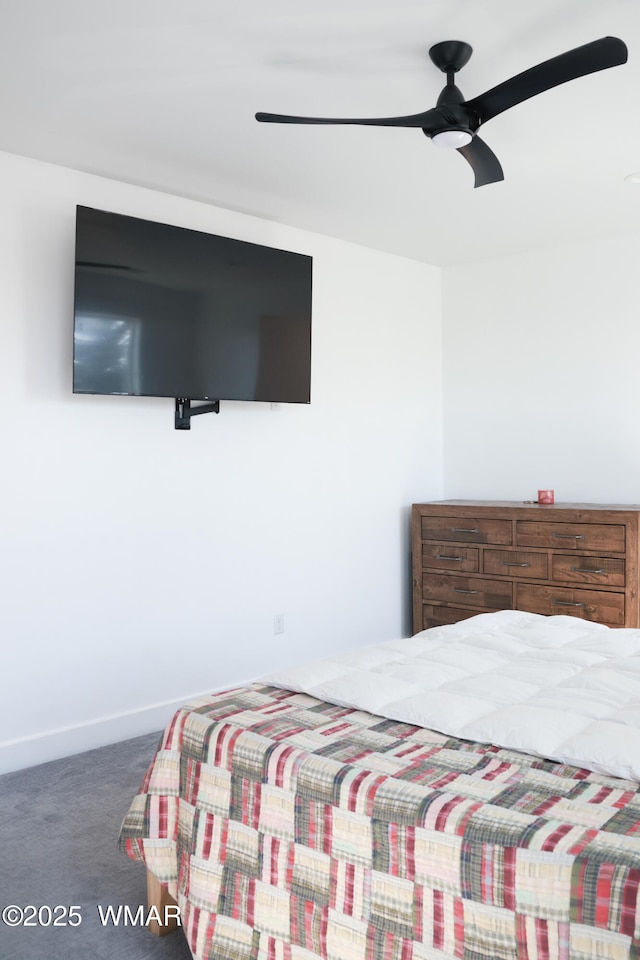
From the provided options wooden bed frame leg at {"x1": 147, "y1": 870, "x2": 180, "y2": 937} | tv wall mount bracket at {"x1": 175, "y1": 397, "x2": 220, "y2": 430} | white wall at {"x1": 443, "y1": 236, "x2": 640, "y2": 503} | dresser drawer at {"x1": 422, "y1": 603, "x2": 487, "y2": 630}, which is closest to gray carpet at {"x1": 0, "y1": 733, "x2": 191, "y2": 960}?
wooden bed frame leg at {"x1": 147, "y1": 870, "x2": 180, "y2": 937}

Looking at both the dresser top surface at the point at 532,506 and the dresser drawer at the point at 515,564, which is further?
the dresser drawer at the point at 515,564

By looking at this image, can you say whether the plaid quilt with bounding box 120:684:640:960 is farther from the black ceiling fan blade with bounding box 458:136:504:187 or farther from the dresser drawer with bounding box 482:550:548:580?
the dresser drawer with bounding box 482:550:548:580

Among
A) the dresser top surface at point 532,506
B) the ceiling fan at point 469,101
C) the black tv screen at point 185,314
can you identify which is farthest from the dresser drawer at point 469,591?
the ceiling fan at point 469,101

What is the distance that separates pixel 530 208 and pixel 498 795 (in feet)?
10.9

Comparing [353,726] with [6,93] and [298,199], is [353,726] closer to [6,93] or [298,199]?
[6,93]

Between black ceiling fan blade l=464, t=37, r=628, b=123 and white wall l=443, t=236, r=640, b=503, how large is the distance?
249cm

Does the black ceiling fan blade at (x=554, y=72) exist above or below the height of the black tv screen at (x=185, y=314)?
above

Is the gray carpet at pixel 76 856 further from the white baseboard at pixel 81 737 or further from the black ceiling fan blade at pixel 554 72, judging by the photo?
the black ceiling fan blade at pixel 554 72

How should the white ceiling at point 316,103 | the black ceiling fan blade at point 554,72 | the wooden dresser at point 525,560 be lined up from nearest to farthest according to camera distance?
the black ceiling fan blade at point 554,72 < the white ceiling at point 316,103 < the wooden dresser at point 525,560

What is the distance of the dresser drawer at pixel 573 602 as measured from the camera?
4.07 meters

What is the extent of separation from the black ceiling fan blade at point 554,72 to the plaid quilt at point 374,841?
1.74 m

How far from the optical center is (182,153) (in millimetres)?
3338

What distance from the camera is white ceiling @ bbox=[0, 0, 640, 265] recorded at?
231 centimetres

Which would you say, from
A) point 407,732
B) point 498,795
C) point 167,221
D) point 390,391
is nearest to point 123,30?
point 167,221
